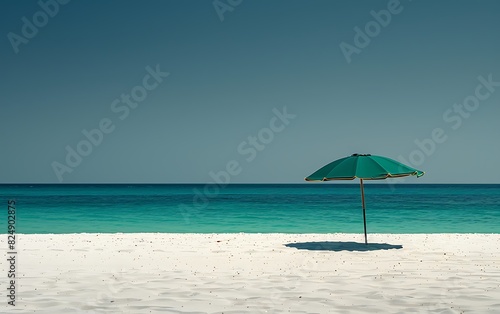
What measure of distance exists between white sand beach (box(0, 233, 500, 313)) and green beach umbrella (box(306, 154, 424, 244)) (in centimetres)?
157

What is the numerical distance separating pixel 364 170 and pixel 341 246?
89.8 inches

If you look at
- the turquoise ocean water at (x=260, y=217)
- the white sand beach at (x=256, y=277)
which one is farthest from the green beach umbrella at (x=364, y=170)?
the turquoise ocean water at (x=260, y=217)

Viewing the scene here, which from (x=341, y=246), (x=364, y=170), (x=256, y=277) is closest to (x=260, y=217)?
(x=341, y=246)

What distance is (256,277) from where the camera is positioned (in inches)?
312

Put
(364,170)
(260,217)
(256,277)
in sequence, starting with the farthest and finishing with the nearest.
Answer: (260,217) → (364,170) → (256,277)

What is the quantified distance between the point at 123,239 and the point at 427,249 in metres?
7.69

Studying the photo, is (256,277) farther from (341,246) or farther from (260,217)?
(260,217)

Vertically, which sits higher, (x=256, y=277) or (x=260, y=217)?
(x=260, y=217)

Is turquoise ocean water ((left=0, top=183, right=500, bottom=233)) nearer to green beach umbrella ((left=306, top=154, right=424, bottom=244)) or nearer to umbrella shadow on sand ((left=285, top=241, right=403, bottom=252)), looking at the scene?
umbrella shadow on sand ((left=285, top=241, right=403, bottom=252))

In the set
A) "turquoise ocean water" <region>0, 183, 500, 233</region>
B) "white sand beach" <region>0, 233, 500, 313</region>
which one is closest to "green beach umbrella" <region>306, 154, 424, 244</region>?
"white sand beach" <region>0, 233, 500, 313</region>

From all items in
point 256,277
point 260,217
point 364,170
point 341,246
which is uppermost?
point 260,217

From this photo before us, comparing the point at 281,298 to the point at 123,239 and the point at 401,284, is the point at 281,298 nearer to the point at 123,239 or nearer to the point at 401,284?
the point at 401,284

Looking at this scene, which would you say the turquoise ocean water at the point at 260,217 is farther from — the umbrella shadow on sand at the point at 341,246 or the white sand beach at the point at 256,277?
the white sand beach at the point at 256,277

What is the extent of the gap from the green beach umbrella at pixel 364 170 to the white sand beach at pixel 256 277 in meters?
1.57
